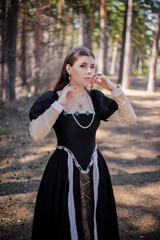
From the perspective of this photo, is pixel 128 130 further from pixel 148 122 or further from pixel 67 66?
pixel 67 66

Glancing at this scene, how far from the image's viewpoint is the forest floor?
13.9 ft

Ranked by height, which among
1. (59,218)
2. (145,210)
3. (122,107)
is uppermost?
(122,107)

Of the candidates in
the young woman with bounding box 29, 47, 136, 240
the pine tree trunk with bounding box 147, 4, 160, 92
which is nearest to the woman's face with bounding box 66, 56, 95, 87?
the young woman with bounding box 29, 47, 136, 240

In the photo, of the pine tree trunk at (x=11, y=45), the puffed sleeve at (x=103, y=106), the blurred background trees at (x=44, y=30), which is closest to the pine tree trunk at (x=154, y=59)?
the blurred background trees at (x=44, y=30)

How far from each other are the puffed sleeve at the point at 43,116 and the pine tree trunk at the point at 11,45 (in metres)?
7.44

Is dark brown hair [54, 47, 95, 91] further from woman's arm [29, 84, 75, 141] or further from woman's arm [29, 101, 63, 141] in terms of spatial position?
woman's arm [29, 101, 63, 141]

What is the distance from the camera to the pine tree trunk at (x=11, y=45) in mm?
10052

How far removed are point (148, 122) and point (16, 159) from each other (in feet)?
19.3

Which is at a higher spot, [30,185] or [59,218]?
[59,218]

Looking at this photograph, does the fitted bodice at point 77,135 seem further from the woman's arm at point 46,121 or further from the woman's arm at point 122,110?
the woman's arm at point 122,110

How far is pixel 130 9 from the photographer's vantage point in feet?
47.2

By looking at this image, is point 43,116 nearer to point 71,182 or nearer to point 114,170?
point 71,182

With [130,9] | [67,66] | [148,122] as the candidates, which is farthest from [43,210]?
[130,9]

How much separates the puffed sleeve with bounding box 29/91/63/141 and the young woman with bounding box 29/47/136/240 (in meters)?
0.01
